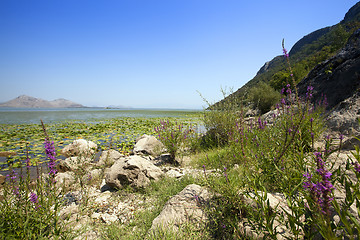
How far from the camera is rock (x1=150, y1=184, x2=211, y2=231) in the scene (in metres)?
2.10

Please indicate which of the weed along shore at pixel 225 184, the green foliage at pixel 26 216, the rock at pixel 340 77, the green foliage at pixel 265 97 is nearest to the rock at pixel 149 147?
the weed along shore at pixel 225 184

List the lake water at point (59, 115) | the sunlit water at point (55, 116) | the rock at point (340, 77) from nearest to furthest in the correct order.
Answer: the rock at point (340, 77)
the sunlit water at point (55, 116)
the lake water at point (59, 115)

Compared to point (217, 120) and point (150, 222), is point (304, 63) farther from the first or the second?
point (150, 222)

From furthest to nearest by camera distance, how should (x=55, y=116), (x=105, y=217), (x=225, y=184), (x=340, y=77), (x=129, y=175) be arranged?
(x=55, y=116)
(x=340, y=77)
(x=129, y=175)
(x=105, y=217)
(x=225, y=184)

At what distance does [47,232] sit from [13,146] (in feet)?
30.0

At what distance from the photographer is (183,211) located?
7.40 ft

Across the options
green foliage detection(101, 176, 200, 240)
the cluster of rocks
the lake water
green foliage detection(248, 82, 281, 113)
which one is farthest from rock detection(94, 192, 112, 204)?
the lake water

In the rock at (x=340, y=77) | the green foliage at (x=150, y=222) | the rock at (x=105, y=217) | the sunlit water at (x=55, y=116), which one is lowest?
the rock at (x=105, y=217)

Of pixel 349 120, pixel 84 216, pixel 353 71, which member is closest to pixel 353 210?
pixel 84 216

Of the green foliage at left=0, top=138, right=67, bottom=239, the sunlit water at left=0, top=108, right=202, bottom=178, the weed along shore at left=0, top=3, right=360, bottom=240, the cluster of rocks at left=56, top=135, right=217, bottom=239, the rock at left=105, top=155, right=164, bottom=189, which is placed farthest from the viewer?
the sunlit water at left=0, top=108, right=202, bottom=178

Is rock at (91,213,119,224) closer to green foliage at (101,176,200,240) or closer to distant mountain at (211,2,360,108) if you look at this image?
green foliage at (101,176,200,240)

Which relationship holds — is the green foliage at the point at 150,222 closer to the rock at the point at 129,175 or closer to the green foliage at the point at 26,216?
the rock at the point at 129,175

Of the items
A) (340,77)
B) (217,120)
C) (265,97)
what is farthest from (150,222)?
(265,97)

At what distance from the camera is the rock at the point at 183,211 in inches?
82.6
